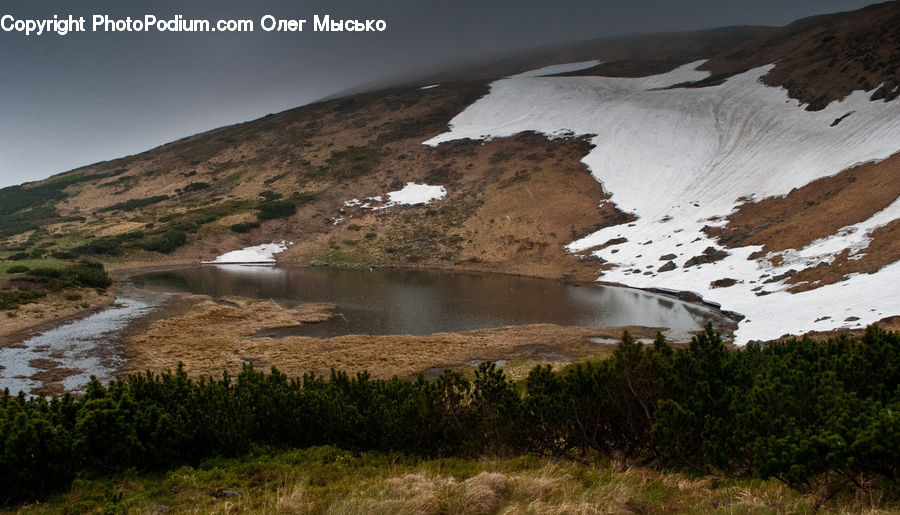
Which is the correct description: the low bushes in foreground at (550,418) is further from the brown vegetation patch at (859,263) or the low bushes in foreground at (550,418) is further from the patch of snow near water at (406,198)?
the patch of snow near water at (406,198)

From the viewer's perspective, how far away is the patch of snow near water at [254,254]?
6100 cm

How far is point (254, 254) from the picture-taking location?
207 ft

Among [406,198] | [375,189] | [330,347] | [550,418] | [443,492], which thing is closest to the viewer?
[443,492]

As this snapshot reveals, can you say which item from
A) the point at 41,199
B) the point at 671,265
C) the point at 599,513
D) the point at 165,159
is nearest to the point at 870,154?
the point at 671,265

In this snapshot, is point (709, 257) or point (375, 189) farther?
point (375, 189)

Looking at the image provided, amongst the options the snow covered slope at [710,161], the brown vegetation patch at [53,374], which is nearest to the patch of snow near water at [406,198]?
the snow covered slope at [710,161]

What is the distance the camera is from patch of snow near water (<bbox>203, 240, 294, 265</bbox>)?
200 ft

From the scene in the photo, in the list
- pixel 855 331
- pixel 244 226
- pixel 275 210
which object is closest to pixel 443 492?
pixel 855 331

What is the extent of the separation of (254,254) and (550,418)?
195ft

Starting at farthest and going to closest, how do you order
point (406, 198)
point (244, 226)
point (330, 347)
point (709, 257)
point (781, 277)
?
point (406, 198), point (244, 226), point (709, 257), point (781, 277), point (330, 347)

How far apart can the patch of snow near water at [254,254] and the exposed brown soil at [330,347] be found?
3194cm

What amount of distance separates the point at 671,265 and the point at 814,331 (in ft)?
78.5

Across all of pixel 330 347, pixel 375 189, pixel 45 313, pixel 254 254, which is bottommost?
pixel 330 347

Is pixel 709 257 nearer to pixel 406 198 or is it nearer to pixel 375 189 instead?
pixel 406 198
